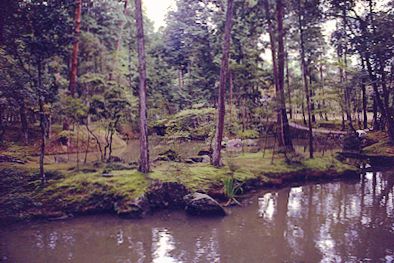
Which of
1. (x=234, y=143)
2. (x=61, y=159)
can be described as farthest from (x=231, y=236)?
(x=234, y=143)

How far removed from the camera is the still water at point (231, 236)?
786cm

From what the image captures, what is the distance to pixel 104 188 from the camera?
11312 mm

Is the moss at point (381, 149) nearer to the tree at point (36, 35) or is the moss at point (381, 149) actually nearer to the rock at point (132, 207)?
the rock at point (132, 207)

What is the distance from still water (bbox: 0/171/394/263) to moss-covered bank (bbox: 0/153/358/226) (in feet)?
1.50

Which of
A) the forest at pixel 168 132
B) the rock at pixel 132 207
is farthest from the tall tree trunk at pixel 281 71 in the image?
the rock at pixel 132 207

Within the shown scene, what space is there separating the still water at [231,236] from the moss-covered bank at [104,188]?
46 cm

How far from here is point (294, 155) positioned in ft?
52.4

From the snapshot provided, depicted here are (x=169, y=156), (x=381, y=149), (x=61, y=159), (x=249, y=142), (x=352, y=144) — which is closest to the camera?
(x=169, y=156)

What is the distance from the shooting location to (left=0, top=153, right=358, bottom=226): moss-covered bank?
34.5 ft

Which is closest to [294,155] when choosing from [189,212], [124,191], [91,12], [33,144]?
[189,212]

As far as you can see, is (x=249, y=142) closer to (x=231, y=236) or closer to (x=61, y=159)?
(x=61, y=159)

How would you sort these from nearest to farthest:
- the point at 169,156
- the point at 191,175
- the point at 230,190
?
the point at 230,190 → the point at 191,175 → the point at 169,156

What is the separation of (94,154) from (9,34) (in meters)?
10.5

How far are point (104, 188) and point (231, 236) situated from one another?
440cm
